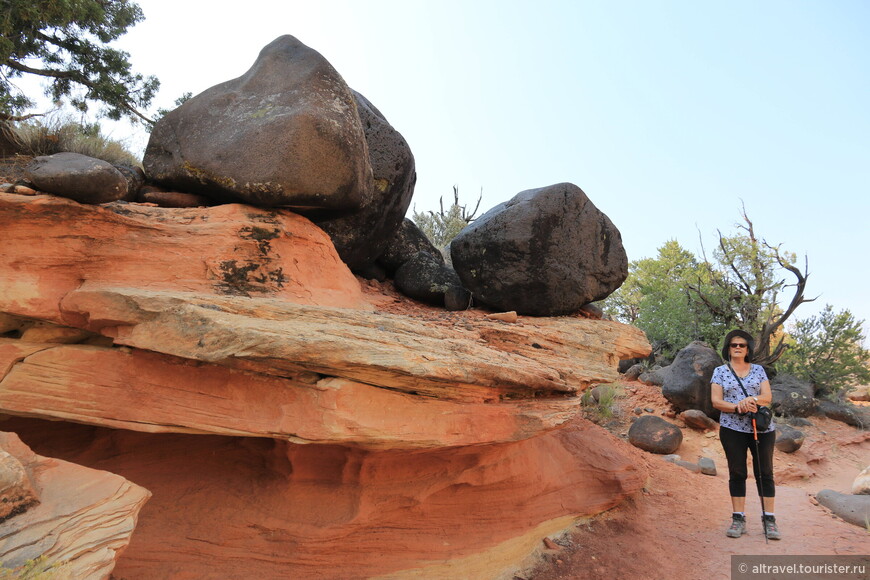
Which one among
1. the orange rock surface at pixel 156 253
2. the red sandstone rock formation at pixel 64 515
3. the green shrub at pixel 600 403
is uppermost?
the orange rock surface at pixel 156 253

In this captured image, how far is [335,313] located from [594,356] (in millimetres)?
2711

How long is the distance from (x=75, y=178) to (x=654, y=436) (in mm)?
8305

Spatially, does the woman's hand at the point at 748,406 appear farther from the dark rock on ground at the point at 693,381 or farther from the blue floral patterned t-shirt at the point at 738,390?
the dark rock on ground at the point at 693,381

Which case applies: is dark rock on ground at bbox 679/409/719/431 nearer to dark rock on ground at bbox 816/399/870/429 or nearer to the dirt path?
the dirt path

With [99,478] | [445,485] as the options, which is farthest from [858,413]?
[99,478]

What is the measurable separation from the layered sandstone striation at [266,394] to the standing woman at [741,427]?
44.0 inches

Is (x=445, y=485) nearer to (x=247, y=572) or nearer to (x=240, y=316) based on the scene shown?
(x=247, y=572)

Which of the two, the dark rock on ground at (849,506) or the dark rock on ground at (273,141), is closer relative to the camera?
the dark rock on ground at (273,141)

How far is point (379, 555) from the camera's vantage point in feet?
12.7

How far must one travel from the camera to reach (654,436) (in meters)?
8.03

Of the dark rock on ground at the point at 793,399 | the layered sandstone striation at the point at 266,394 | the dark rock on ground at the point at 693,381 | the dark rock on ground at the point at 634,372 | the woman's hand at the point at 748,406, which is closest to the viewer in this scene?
the layered sandstone striation at the point at 266,394

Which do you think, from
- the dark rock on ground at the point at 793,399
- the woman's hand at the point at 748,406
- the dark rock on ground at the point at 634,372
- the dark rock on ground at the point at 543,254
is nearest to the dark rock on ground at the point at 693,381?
the dark rock on ground at the point at 793,399

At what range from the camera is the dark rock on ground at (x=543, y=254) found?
5504 millimetres

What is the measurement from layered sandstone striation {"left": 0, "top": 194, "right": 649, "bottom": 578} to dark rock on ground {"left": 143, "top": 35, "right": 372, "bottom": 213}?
13.0 inches
